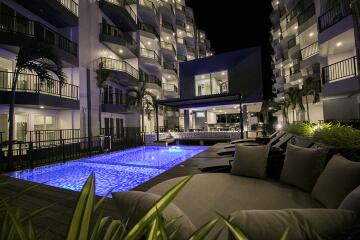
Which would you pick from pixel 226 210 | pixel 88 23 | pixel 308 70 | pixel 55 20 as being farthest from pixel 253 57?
pixel 226 210

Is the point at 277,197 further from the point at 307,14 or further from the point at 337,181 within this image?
the point at 307,14

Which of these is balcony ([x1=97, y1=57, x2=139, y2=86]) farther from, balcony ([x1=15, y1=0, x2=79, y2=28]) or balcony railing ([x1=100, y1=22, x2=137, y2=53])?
balcony ([x1=15, y1=0, x2=79, y2=28])

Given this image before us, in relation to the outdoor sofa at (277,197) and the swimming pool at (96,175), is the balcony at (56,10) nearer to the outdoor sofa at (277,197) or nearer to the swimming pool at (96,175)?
the swimming pool at (96,175)

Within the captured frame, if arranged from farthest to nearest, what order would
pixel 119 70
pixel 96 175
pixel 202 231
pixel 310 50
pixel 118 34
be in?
pixel 310 50
pixel 118 34
pixel 119 70
pixel 96 175
pixel 202 231

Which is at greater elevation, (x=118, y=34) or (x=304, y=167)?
(x=118, y=34)

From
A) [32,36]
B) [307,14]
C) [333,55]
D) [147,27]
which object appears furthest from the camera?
[147,27]

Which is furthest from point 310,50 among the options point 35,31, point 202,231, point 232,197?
point 202,231

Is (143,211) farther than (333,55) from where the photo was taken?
No

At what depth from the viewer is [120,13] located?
17.3m

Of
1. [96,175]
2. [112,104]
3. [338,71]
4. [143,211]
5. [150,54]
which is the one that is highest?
[150,54]

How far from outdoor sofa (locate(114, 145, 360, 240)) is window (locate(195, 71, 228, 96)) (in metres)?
17.1

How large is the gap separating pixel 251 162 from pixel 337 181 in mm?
1525

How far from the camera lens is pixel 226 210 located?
225cm

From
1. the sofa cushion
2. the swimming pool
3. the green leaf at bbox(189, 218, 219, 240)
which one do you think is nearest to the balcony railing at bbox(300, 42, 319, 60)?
the swimming pool
